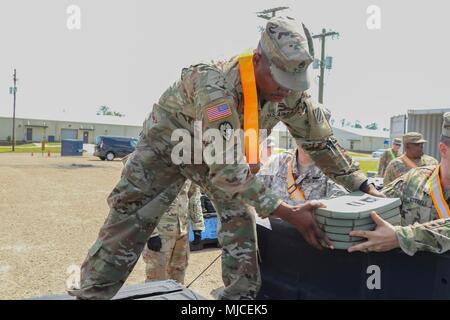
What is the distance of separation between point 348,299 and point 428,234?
43cm

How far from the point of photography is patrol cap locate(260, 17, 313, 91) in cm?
196

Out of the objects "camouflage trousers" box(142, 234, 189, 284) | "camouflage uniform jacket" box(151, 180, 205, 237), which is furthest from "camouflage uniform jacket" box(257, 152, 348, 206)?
"camouflage trousers" box(142, 234, 189, 284)

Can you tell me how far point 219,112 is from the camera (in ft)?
6.38

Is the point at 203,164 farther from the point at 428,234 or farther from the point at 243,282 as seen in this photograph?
the point at 428,234

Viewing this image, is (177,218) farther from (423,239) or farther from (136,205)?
(423,239)

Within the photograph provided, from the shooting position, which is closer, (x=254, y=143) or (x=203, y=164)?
(x=254, y=143)

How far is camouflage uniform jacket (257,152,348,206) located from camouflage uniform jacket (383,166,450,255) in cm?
95

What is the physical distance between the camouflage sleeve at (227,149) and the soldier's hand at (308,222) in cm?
8

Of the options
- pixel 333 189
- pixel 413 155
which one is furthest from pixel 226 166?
pixel 413 155

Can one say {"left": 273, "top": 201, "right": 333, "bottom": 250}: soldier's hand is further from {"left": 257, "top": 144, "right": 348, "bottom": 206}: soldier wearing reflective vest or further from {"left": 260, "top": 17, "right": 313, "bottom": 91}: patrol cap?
{"left": 257, "top": 144, "right": 348, "bottom": 206}: soldier wearing reflective vest
